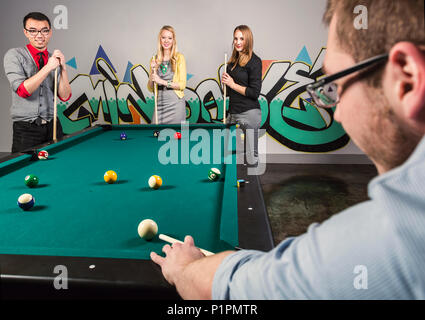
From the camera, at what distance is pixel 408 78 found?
45cm

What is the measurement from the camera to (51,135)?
2.86 meters

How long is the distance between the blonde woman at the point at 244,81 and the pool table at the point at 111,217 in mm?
1420

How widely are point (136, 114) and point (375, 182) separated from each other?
4.77 metres

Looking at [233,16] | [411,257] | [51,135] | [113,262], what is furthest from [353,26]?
[233,16]

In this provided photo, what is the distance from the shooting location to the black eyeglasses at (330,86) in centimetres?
50

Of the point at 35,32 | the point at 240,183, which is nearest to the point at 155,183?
the point at 240,183

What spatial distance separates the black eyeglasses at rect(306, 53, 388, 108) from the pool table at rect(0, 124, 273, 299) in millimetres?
427

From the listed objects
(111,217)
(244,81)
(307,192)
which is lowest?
(307,192)

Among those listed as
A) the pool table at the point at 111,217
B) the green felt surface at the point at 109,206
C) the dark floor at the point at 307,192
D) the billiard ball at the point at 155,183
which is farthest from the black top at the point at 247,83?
the billiard ball at the point at 155,183

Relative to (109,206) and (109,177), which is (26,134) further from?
(109,206)

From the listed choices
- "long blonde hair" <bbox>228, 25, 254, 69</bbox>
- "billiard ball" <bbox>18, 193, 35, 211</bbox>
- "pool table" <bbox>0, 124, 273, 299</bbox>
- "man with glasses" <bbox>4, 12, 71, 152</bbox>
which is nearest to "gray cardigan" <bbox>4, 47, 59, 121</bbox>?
"man with glasses" <bbox>4, 12, 71, 152</bbox>

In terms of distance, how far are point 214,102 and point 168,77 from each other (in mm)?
1240

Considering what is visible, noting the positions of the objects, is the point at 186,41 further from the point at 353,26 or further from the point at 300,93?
the point at 353,26

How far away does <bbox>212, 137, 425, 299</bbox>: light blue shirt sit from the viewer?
0.38 meters
